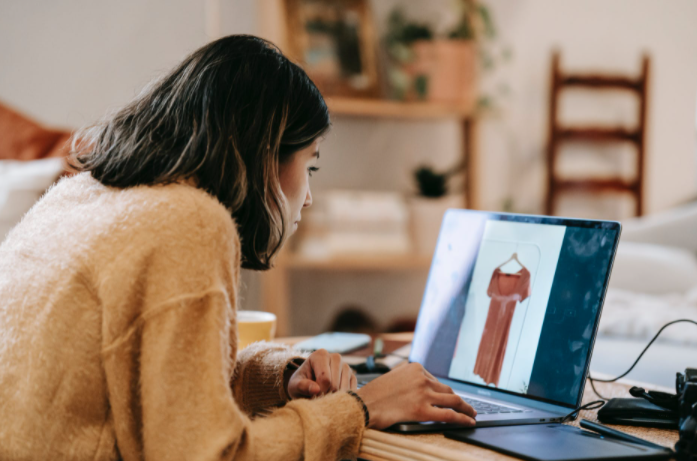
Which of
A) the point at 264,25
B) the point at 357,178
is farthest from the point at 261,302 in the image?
the point at 264,25

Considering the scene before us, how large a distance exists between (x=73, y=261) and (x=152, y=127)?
0.18 metres

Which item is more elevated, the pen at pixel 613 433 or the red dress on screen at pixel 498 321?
the red dress on screen at pixel 498 321

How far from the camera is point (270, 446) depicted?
606 millimetres

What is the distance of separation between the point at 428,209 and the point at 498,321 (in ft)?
5.36

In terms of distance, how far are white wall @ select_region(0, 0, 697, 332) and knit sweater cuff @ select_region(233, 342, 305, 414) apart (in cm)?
160

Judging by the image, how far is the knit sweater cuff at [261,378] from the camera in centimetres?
83

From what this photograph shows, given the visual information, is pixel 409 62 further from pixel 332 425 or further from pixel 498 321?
pixel 332 425

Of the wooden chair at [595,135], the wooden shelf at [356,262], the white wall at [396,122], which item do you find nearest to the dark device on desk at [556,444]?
the wooden shelf at [356,262]

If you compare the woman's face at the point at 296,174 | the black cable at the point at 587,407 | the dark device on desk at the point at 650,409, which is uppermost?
the woman's face at the point at 296,174

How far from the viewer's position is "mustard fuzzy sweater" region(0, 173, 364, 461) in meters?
0.58

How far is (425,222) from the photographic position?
2441 millimetres

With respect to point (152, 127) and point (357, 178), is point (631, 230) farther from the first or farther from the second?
point (152, 127)

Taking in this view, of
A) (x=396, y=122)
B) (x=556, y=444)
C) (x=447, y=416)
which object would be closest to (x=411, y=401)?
(x=447, y=416)

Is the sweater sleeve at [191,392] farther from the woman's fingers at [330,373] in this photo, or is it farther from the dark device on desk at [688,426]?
the dark device on desk at [688,426]
